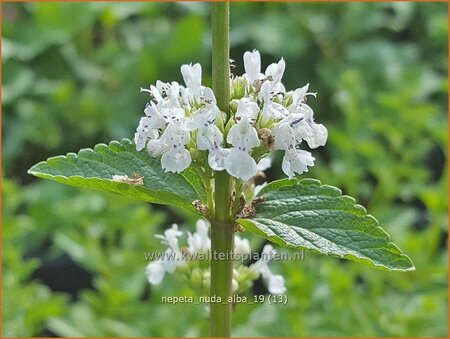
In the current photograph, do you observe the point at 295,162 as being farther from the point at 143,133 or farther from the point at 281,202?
the point at 143,133

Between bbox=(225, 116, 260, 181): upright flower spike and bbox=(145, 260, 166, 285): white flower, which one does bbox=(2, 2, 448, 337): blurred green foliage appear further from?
bbox=(225, 116, 260, 181): upright flower spike

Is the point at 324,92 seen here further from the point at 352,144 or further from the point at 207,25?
the point at 352,144

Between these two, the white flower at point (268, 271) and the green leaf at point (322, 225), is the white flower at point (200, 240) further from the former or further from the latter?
the green leaf at point (322, 225)

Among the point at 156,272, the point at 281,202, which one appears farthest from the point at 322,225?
the point at 156,272

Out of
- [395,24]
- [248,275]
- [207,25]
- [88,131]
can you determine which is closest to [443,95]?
[395,24]

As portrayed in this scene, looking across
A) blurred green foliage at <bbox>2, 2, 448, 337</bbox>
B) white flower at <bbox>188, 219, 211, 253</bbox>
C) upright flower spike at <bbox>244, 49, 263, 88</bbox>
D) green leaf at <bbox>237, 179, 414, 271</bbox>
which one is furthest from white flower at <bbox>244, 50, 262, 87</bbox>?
blurred green foliage at <bbox>2, 2, 448, 337</bbox>

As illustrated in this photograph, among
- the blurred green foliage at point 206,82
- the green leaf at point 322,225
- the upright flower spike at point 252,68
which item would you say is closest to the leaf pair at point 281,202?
the green leaf at point 322,225

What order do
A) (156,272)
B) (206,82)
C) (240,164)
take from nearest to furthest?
1. (240,164)
2. (156,272)
3. (206,82)
